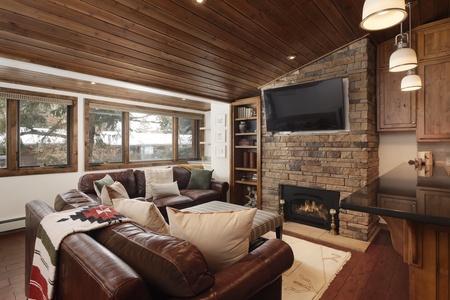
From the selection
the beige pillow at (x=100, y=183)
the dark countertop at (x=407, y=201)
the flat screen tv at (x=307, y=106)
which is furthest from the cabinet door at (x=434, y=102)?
the beige pillow at (x=100, y=183)

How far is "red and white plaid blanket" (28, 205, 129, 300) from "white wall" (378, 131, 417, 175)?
12.7ft

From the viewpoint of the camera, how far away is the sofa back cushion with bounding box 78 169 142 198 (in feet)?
11.9

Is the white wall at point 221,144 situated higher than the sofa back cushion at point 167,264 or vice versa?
the white wall at point 221,144

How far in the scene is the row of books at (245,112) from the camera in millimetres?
4680

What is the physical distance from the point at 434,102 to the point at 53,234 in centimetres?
416

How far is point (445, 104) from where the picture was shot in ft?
9.70

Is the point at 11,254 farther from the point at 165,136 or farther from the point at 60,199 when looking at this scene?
the point at 165,136

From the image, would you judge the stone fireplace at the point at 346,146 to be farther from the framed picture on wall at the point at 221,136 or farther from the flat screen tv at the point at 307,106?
the framed picture on wall at the point at 221,136

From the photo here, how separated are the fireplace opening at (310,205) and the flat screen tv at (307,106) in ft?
3.31

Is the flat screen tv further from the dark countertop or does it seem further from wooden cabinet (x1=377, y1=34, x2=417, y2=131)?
the dark countertop

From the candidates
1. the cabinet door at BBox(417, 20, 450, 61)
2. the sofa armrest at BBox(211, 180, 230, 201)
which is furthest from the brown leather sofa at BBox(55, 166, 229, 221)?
the cabinet door at BBox(417, 20, 450, 61)

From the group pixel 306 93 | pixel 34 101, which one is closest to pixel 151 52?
pixel 306 93

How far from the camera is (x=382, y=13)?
4.27 feet

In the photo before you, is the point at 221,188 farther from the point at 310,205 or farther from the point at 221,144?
the point at 310,205
